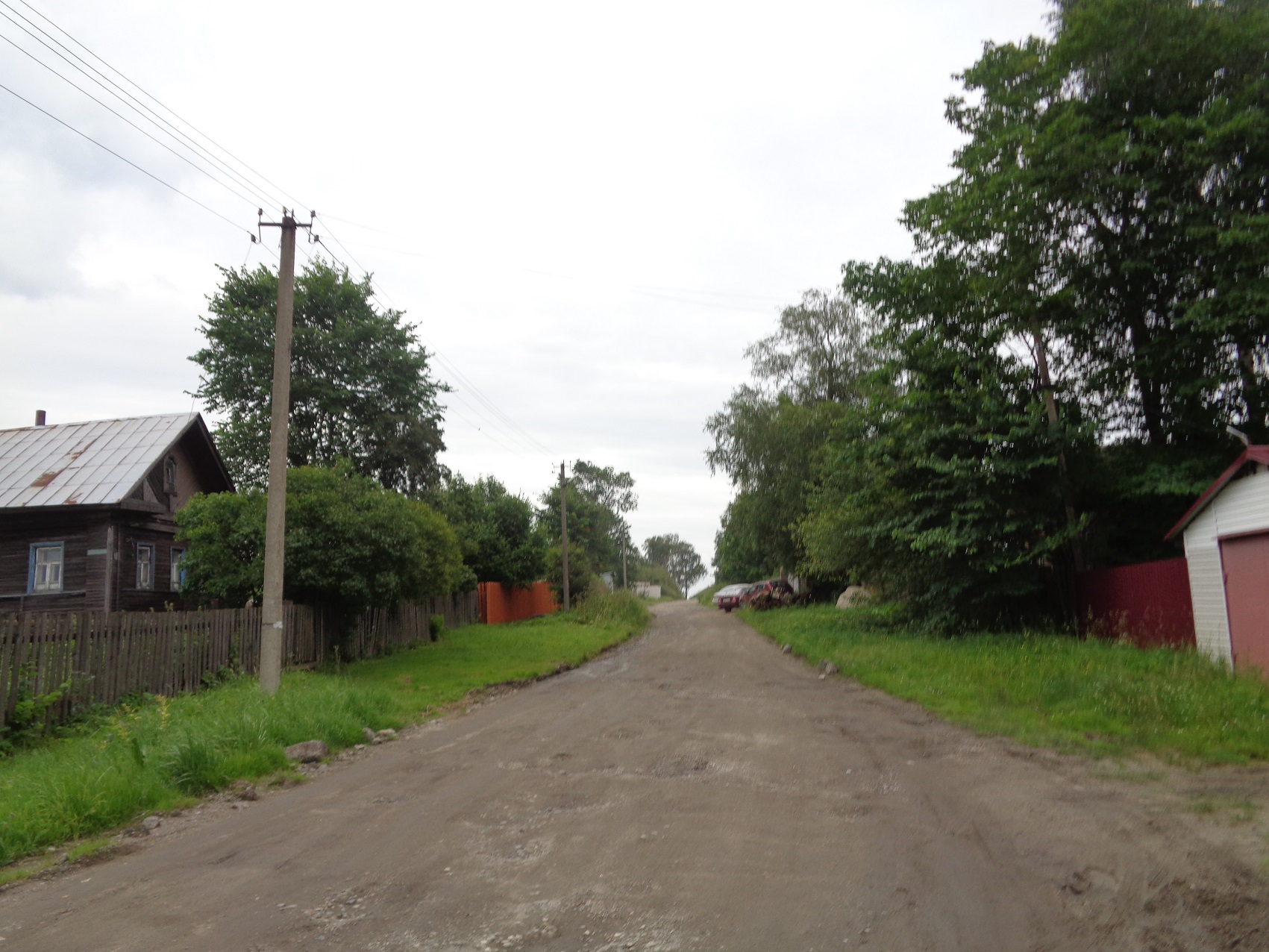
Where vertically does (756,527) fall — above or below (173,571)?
above

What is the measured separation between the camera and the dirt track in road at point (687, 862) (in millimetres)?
4371

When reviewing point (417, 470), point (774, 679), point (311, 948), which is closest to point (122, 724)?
point (311, 948)

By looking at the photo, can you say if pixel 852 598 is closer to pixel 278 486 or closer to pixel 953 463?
pixel 953 463

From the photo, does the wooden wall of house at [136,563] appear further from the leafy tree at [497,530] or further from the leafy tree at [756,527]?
the leafy tree at [756,527]

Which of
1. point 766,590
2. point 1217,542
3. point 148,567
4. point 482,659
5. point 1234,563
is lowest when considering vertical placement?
point 482,659

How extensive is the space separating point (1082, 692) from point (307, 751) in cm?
938

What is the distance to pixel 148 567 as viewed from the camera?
24.4 m

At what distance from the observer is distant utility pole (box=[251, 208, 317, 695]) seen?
39.6 ft

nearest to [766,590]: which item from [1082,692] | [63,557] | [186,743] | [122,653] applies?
[63,557]

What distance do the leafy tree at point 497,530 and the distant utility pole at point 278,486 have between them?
2281cm

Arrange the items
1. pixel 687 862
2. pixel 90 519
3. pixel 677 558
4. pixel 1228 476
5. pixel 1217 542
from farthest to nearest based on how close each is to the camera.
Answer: pixel 677 558, pixel 90 519, pixel 1217 542, pixel 1228 476, pixel 687 862

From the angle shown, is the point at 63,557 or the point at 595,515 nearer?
the point at 63,557

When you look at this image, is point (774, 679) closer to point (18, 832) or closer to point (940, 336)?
point (940, 336)

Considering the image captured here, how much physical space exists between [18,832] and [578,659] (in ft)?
52.3
